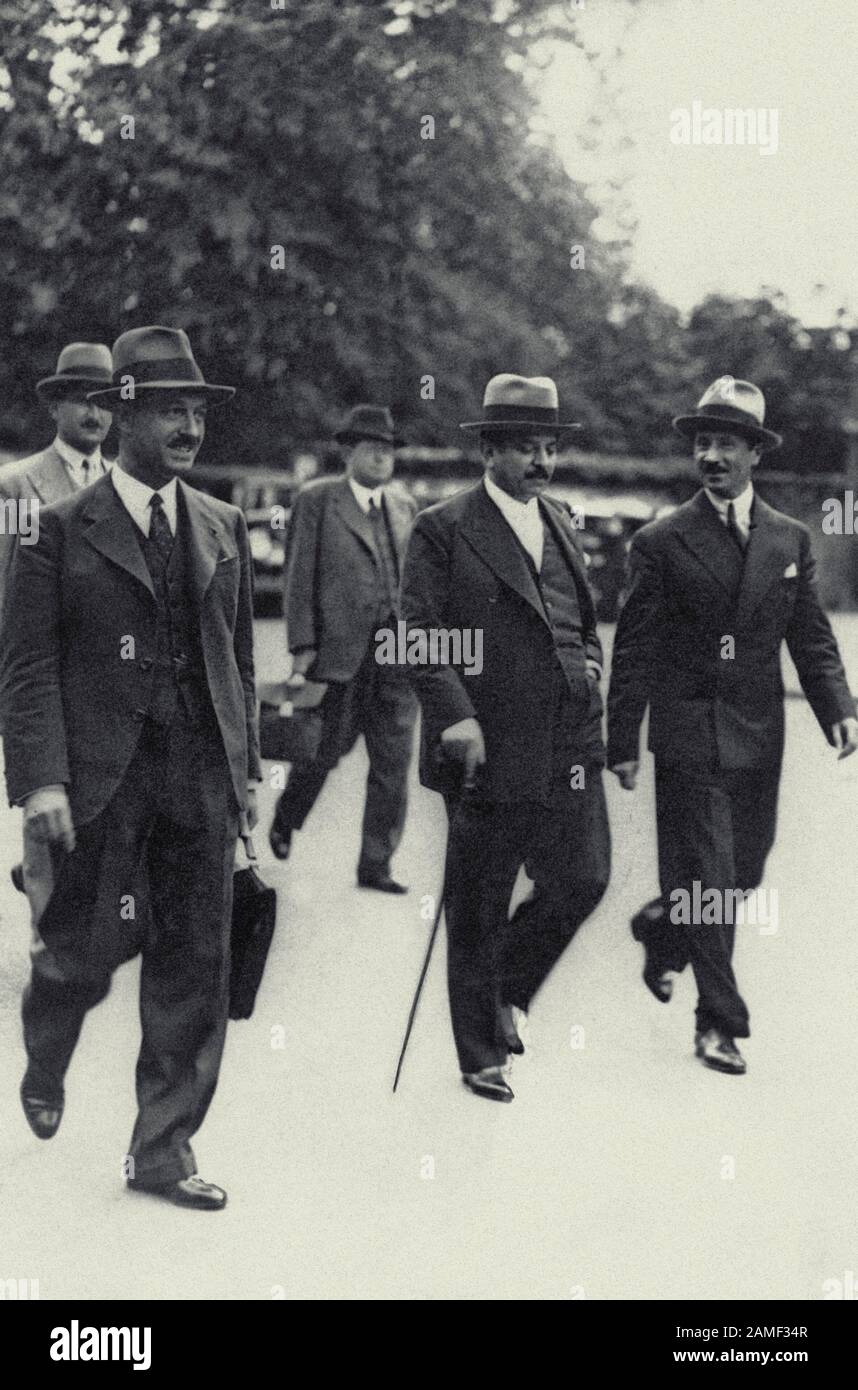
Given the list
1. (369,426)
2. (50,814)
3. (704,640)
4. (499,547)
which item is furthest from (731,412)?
(369,426)

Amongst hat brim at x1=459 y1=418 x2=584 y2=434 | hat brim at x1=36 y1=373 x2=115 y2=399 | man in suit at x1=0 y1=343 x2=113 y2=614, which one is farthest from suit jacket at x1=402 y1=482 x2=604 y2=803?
hat brim at x1=36 y1=373 x2=115 y2=399

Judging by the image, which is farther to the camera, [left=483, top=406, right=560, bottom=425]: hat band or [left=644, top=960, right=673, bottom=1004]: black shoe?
[left=644, top=960, right=673, bottom=1004]: black shoe

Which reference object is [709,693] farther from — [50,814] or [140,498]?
[50,814]

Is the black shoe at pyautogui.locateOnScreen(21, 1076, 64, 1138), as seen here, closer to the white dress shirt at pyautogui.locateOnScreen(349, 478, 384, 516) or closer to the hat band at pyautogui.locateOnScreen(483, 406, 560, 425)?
the hat band at pyautogui.locateOnScreen(483, 406, 560, 425)

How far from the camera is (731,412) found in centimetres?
629

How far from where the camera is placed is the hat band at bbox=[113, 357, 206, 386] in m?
4.95

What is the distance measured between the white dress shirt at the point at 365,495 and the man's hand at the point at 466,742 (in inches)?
139

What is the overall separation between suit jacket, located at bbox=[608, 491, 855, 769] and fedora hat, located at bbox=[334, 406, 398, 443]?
10.2ft

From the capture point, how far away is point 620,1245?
4.53 m

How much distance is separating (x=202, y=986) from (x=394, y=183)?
17303 mm

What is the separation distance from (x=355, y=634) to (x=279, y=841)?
1061 mm

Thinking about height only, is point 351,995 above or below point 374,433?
below

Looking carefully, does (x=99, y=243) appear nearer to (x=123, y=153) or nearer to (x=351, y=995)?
(x=123, y=153)

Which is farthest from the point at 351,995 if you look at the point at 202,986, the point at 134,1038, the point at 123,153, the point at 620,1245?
the point at 123,153
